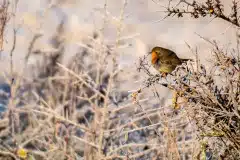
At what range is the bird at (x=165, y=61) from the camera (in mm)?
4528

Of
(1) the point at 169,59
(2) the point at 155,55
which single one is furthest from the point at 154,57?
(1) the point at 169,59

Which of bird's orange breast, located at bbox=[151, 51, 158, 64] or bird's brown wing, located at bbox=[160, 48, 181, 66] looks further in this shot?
bird's orange breast, located at bbox=[151, 51, 158, 64]

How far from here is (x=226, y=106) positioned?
3766 mm

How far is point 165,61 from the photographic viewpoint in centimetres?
473

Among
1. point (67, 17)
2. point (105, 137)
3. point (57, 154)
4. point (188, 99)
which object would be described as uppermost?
point (67, 17)

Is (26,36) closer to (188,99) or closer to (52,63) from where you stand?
(52,63)

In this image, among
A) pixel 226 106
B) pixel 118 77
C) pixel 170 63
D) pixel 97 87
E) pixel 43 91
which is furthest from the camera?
pixel 43 91

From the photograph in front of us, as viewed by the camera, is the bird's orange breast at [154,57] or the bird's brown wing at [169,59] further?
the bird's orange breast at [154,57]

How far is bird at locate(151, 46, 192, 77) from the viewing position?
4.53 metres

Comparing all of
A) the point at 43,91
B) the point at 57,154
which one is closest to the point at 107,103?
the point at 57,154

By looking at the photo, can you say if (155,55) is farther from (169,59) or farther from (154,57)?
(169,59)

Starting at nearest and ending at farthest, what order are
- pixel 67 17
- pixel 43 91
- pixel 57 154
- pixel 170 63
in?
pixel 170 63, pixel 57 154, pixel 43 91, pixel 67 17

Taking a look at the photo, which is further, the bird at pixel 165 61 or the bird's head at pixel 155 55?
the bird's head at pixel 155 55

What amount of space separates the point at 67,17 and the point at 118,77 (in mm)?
5773
